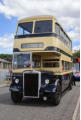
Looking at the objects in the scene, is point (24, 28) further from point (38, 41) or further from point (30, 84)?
point (30, 84)

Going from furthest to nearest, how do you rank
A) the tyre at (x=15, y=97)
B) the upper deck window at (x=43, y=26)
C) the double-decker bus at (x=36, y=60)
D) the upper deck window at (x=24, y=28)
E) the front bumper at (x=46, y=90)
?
1. the upper deck window at (x=24, y=28)
2. the upper deck window at (x=43, y=26)
3. the tyre at (x=15, y=97)
4. the double-decker bus at (x=36, y=60)
5. the front bumper at (x=46, y=90)

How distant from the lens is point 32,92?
27.4ft

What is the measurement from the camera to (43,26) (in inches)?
363

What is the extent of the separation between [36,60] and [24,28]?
1836 mm

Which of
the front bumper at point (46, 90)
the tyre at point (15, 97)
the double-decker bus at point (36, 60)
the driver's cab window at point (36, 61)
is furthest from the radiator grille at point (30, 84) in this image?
the driver's cab window at point (36, 61)

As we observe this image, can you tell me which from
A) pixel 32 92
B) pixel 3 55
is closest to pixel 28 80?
pixel 32 92

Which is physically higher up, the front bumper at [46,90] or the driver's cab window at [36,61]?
the driver's cab window at [36,61]

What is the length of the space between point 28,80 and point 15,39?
239 cm

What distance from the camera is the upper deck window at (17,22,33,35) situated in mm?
9459

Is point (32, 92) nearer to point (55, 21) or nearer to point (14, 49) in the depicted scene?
point (14, 49)

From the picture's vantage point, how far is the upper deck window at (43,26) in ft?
30.0

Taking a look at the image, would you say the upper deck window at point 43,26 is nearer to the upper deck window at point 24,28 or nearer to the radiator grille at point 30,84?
the upper deck window at point 24,28

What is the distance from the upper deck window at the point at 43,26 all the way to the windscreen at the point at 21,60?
1.41 m

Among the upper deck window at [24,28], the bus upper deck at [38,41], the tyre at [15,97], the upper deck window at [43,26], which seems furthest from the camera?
the upper deck window at [24,28]
